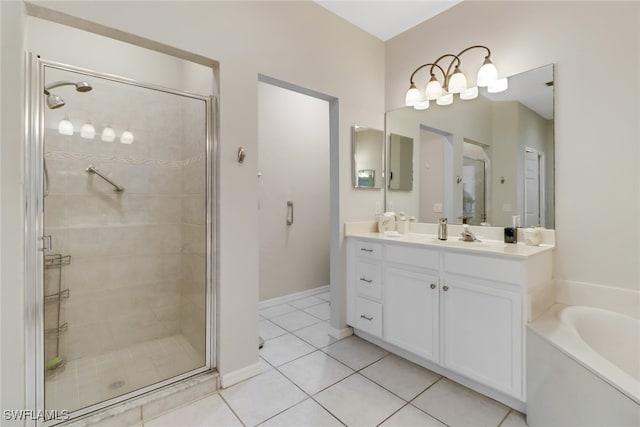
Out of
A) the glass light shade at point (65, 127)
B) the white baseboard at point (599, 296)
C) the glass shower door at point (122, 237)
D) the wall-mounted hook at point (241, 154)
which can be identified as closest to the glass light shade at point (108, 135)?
the glass shower door at point (122, 237)

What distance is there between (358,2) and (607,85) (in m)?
1.76

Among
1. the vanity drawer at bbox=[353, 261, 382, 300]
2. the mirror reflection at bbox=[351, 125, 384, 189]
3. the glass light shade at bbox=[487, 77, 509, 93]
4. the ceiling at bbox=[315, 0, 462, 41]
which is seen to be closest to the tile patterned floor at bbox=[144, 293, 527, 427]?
the vanity drawer at bbox=[353, 261, 382, 300]

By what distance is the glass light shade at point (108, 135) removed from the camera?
210 centimetres

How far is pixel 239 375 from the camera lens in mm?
1895

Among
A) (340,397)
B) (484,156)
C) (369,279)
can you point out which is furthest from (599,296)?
(340,397)

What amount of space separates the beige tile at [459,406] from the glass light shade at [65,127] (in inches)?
106

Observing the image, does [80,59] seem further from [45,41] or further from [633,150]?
[633,150]

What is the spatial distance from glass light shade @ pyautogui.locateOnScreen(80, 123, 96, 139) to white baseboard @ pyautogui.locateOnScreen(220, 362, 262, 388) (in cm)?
184

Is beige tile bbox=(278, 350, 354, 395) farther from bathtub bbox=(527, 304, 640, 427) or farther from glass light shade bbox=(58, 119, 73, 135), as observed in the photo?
glass light shade bbox=(58, 119, 73, 135)

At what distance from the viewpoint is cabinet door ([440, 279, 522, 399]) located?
1.57 m

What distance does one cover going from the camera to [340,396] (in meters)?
1.75

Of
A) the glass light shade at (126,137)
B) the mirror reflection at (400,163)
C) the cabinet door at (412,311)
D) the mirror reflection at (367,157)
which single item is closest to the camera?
the cabinet door at (412,311)

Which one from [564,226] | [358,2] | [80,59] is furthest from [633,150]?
[80,59]

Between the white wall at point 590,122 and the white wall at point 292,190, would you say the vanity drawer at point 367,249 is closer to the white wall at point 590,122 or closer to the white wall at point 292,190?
the white wall at point 590,122
